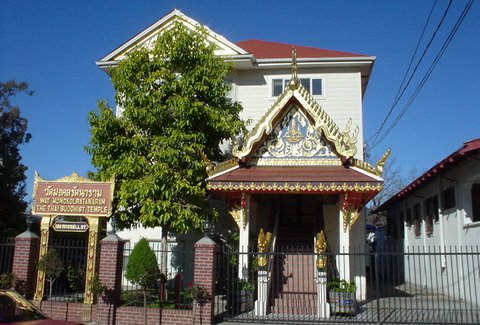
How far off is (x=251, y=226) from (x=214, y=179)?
12.0 ft

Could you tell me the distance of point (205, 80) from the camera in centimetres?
1431

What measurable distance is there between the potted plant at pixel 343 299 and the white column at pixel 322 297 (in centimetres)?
26

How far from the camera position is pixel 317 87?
18.5m

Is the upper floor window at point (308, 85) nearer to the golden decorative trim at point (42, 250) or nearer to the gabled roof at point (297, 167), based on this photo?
the gabled roof at point (297, 167)

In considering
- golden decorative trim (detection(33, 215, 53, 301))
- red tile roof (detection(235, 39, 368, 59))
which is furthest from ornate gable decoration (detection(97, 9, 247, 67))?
golden decorative trim (detection(33, 215, 53, 301))

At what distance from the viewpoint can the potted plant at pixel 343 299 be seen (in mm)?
12211

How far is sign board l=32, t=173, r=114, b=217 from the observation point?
12.2 metres

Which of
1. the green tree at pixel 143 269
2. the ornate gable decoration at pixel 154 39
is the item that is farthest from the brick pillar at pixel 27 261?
the ornate gable decoration at pixel 154 39

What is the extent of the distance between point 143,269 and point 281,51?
12.0 metres

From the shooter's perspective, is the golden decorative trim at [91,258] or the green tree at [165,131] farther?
the green tree at [165,131]

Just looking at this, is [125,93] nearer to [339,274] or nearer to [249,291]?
[249,291]

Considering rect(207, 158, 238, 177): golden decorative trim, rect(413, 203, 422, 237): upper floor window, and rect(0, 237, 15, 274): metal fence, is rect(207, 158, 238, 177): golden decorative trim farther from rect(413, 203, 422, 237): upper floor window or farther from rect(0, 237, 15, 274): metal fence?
rect(413, 203, 422, 237): upper floor window

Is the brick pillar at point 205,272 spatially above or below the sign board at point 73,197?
below

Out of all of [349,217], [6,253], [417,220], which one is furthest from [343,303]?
[417,220]
